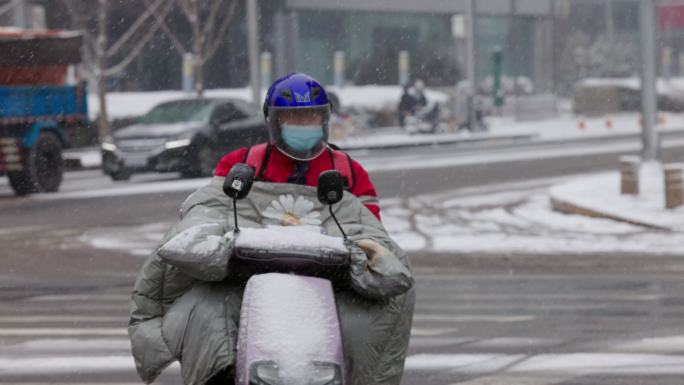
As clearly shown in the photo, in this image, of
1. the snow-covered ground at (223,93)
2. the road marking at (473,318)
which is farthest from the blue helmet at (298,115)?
the snow-covered ground at (223,93)

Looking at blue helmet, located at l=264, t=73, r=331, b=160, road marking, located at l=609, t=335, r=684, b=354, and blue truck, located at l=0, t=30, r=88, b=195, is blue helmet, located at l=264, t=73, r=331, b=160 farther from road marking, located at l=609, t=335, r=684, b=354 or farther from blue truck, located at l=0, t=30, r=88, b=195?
blue truck, located at l=0, t=30, r=88, b=195

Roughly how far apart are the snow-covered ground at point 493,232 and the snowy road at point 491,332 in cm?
225

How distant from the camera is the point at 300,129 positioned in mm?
4945

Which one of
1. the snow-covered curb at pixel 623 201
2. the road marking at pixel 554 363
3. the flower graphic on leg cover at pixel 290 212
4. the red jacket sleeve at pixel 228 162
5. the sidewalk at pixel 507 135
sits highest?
the red jacket sleeve at pixel 228 162

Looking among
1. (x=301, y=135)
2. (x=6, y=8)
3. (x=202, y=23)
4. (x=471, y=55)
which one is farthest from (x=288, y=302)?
(x=202, y=23)

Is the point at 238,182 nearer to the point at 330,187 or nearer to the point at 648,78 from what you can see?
the point at 330,187

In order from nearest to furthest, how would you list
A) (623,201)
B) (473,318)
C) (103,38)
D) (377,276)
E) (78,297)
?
1. (377,276)
2. (473,318)
3. (78,297)
4. (623,201)
5. (103,38)

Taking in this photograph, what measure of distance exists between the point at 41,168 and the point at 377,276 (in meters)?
20.5

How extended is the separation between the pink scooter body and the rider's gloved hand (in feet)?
0.52

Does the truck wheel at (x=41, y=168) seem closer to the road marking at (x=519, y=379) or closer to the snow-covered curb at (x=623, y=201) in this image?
the snow-covered curb at (x=623, y=201)

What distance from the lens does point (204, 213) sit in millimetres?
4918

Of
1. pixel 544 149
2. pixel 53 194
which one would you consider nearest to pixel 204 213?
pixel 53 194

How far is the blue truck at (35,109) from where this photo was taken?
78.9ft

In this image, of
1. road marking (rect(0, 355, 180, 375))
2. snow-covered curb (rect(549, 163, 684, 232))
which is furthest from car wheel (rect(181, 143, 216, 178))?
road marking (rect(0, 355, 180, 375))
